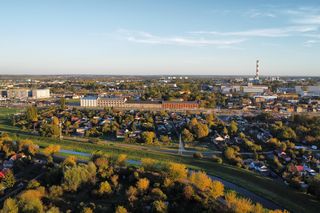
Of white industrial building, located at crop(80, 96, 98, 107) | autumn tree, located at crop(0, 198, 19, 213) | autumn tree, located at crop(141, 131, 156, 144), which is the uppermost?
white industrial building, located at crop(80, 96, 98, 107)

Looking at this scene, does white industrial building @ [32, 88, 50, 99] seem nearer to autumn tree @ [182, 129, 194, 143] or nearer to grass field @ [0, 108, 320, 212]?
grass field @ [0, 108, 320, 212]

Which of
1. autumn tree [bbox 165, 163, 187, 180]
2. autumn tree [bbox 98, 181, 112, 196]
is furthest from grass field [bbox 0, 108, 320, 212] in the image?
autumn tree [bbox 98, 181, 112, 196]

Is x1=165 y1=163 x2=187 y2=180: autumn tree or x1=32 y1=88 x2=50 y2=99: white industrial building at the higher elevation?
x1=32 y1=88 x2=50 y2=99: white industrial building

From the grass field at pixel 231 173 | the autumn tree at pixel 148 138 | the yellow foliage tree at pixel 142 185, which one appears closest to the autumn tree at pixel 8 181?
the yellow foliage tree at pixel 142 185

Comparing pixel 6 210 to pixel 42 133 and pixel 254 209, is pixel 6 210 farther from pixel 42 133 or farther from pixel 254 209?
pixel 42 133

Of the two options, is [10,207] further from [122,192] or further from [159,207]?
[159,207]

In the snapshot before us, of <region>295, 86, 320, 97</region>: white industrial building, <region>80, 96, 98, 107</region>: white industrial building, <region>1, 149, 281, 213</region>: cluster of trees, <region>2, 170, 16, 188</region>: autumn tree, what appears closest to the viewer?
<region>1, 149, 281, 213</region>: cluster of trees

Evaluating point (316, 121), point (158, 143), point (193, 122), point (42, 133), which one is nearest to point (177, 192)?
point (158, 143)

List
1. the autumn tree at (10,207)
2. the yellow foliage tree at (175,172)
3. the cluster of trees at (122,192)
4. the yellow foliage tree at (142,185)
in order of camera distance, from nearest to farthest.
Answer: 1. the autumn tree at (10,207)
2. the cluster of trees at (122,192)
3. the yellow foliage tree at (142,185)
4. the yellow foliage tree at (175,172)

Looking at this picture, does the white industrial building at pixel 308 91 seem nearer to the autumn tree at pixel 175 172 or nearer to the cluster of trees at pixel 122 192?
the autumn tree at pixel 175 172
